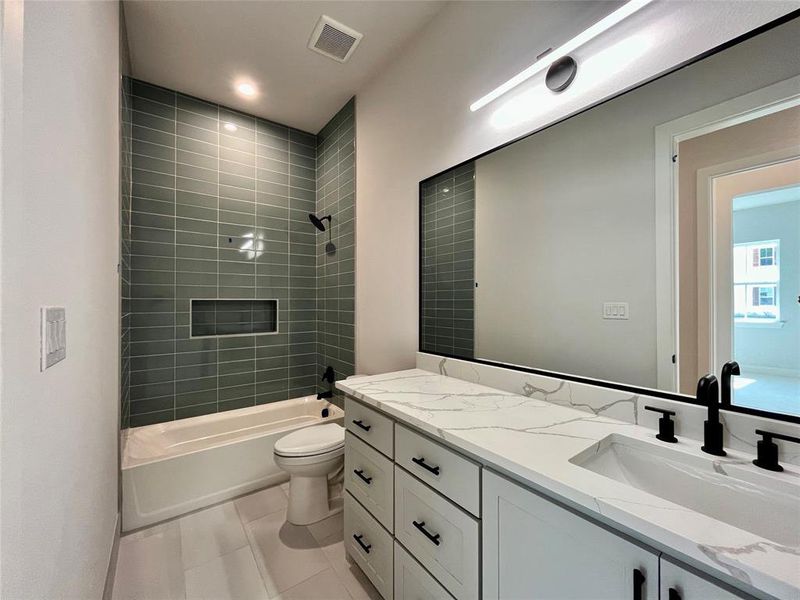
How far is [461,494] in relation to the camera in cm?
95

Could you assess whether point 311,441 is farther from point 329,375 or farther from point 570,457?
point 570,457

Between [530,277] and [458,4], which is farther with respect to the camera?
[458,4]

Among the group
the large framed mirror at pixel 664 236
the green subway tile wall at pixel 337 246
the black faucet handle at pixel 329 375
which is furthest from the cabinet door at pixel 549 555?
the black faucet handle at pixel 329 375

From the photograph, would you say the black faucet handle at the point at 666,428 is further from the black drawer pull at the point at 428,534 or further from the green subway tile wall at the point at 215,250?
the green subway tile wall at the point at 215,250

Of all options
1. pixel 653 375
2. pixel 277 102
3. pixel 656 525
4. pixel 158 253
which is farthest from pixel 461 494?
pixel 277 102

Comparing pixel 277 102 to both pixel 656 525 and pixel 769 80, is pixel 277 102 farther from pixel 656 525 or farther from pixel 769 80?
pixel 656 525

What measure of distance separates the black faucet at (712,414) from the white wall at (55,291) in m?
1.35

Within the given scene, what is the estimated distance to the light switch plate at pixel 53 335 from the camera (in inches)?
24.9

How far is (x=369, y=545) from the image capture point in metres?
1.36

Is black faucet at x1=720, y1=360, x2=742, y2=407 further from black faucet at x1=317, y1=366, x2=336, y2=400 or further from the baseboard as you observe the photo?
black faucet at x1=317, y1=366, x2=336, y2=400

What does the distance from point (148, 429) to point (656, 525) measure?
9.43 feet

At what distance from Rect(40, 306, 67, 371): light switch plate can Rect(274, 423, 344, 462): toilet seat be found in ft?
4.11

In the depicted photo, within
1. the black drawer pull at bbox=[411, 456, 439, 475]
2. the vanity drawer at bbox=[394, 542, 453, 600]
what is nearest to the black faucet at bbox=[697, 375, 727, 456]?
the black drawer pull at bbox=[411, 456, 439, 475]

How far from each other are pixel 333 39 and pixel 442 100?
815mm
